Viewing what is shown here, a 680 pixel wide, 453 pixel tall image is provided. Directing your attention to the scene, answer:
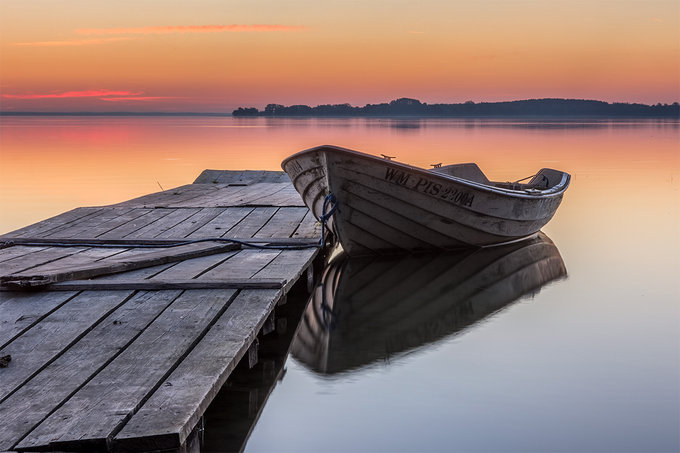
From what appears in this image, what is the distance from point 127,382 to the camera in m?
3.71

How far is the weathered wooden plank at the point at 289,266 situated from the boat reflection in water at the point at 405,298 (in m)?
0.52

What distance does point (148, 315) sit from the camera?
4836 millimetres

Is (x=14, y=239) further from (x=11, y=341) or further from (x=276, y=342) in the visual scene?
(x=11, y=341)

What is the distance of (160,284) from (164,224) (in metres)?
Answer: 3.50

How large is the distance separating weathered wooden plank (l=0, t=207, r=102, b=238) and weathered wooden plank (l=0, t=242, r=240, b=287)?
1872 millimetres

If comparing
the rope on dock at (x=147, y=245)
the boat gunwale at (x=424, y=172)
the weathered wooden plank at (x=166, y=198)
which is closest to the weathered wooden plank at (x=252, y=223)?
the rope on dock at (x=147, y=245)

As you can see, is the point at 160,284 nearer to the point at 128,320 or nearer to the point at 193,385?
the point at 128,320

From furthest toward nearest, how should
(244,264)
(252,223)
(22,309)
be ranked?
1. (252,223)
2. (244,264)
3. (22,309)

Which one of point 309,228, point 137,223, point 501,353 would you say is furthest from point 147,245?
point 501,353

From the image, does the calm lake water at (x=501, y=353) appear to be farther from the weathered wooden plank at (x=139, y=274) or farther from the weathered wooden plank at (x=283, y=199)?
the weathered wooden plank at (x=283, y=199)

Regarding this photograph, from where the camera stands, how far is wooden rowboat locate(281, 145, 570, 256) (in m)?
8.44

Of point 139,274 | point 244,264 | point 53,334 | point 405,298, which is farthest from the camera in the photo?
point 405,298

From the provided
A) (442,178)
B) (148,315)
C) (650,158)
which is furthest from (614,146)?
(148,315)

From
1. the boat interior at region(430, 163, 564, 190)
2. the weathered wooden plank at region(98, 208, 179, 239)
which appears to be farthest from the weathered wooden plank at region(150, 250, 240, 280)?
the boat interior at region(430, 163, 564, 190)
